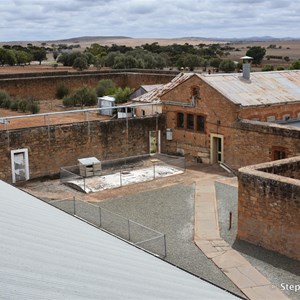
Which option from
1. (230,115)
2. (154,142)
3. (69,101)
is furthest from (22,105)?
(230,115)

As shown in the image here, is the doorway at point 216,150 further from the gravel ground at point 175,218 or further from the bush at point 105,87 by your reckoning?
the bush at point 105,87

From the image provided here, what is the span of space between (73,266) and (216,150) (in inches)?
836

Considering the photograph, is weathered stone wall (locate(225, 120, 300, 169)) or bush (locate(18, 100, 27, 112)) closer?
weathered stone wall (locate(225, 120, 300, 169))

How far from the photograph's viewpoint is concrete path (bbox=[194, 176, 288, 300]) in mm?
13125

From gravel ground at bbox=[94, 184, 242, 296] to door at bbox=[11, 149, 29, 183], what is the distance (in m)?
5.59

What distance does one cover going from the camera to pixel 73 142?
26156 millimetres

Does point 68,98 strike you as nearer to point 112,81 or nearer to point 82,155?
point 112,81

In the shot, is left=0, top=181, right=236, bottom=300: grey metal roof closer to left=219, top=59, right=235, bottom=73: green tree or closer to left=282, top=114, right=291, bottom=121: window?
left=282, top=114, right=291, bottom=121: window

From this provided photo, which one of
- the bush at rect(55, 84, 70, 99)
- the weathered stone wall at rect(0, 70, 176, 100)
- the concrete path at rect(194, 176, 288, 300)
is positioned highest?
the weathered stone wall at rect(0, 70, 176, 100)

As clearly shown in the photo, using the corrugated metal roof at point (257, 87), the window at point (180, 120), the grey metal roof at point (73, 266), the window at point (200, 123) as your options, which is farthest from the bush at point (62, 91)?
the grey metal roof at point (73, 266)

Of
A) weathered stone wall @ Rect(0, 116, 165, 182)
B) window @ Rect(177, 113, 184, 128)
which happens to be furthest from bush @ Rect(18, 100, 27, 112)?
window @ Rect(177, 113, 184, 128)

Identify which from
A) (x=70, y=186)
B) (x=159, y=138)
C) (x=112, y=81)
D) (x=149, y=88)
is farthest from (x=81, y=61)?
(x=70, y=186)

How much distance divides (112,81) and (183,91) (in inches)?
1190

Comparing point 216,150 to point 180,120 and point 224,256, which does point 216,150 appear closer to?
point 180,120
